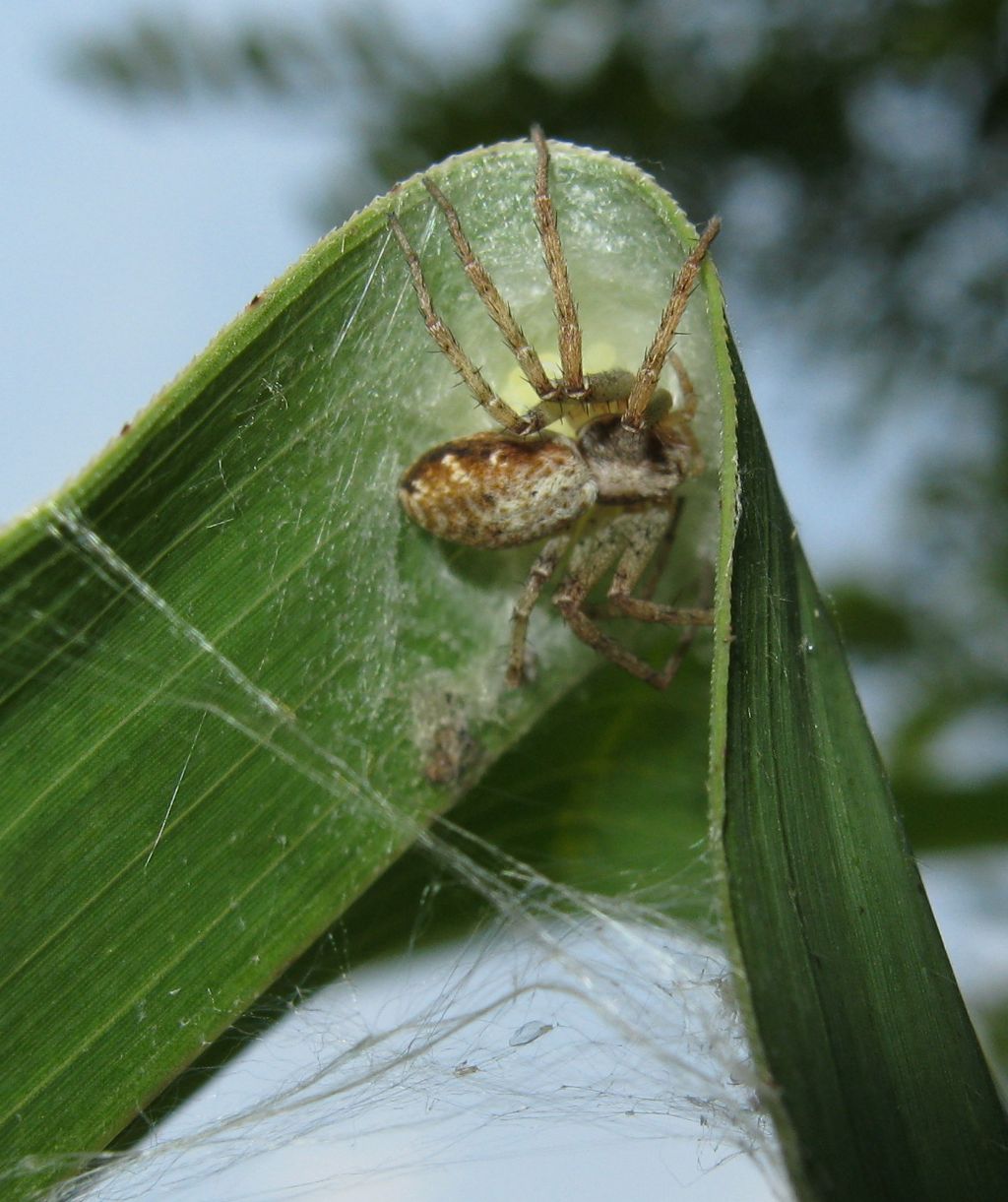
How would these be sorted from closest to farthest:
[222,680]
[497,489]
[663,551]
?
[222,680] → [497,489] → [663,551]

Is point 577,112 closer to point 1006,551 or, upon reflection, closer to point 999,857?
point 1006,551

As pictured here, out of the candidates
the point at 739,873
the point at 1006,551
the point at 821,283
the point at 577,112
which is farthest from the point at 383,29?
the point at 739,873

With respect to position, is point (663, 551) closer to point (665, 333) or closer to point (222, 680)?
point (665, 333)

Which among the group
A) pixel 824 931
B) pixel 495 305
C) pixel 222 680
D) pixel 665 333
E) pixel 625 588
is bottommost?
pixel 222 680

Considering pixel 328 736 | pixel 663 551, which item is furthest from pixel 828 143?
pixel 328 736

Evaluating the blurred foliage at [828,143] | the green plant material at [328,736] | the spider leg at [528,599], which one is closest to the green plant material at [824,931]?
the green plant material at [328,736]

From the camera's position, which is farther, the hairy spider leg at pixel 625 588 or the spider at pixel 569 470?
the hairy spider leg at pixel 625 588

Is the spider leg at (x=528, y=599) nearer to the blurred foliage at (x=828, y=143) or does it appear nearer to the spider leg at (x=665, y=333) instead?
the spider leg at (x=665, y=333)
